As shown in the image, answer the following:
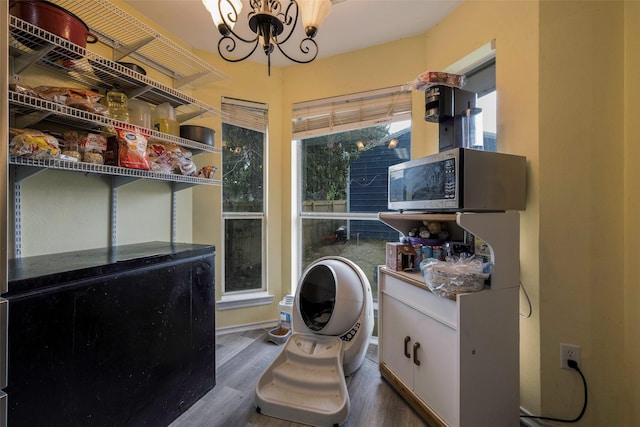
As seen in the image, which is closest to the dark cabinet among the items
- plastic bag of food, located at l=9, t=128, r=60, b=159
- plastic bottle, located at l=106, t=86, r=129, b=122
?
plastic bag of food, located at l=9, t=128, r=60, b=159

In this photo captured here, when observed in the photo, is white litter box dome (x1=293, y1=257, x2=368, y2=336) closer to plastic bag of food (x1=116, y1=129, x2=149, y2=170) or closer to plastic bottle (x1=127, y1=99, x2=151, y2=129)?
plastic bag of food (x1=116, y1=129, x2=149, y2=170)

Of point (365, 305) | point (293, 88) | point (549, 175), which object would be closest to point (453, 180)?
point (549, 175)

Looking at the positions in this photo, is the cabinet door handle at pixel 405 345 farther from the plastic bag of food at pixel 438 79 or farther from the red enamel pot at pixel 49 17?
the red enamel pot at pixel 49 17

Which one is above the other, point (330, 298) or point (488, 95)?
point (488, 95)

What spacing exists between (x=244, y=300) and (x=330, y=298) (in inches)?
40.3

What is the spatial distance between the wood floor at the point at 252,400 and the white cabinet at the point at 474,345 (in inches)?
6.6

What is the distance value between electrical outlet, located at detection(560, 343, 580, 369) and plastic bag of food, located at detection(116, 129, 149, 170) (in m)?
2.27

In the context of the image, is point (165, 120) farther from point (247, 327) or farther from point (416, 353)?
point (416, 353)

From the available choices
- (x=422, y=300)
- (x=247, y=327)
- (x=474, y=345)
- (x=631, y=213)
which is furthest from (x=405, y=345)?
(x=247, y=327)

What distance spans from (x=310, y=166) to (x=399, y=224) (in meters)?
1.16

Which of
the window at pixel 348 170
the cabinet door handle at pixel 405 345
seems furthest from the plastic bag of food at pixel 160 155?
the cabinet door handle at pixel 405 345

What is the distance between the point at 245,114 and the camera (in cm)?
258

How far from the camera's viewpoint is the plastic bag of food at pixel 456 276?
126 cm

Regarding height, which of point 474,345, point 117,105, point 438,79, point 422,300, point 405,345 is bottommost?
point 405,345
